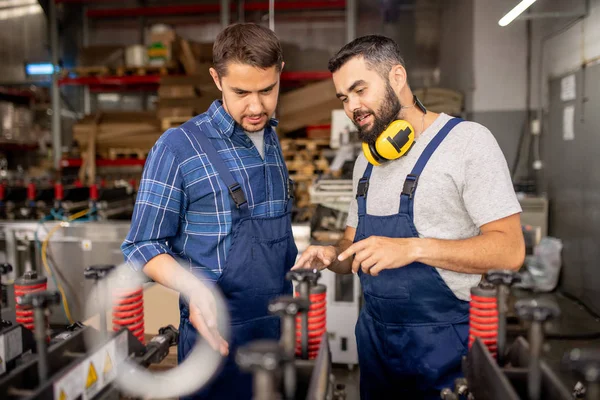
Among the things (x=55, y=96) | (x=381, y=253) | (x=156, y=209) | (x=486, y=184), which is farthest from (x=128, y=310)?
(x=55, y=96)

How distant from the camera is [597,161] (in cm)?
414

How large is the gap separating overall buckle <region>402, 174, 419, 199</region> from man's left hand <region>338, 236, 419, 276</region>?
165 mm

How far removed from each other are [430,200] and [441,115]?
12.5 inches

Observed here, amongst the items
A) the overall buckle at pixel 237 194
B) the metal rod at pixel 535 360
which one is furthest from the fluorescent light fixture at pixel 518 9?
the metal rod at pixel 535 360

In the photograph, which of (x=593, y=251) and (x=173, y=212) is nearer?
(x=173, y=212)

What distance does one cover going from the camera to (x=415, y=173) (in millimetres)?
1441

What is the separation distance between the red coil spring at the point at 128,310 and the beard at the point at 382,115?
0.85 metres

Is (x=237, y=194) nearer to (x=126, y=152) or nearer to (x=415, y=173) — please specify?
(x=415, y=173)

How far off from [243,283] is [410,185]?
0.57 meters

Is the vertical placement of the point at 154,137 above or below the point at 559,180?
above

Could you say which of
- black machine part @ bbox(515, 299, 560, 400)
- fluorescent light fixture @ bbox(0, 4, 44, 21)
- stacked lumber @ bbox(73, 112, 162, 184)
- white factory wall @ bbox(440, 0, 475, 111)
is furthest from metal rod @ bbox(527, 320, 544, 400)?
fluorescent light fixture @ bbox(0, 4, 44, 21)

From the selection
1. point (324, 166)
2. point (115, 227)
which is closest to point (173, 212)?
point (115, 227)

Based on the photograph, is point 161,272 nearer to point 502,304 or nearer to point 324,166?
point 502,304

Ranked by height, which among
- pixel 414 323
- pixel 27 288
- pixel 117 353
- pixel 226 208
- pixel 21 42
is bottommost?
pixel 414 323
